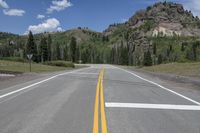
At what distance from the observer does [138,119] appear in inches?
325

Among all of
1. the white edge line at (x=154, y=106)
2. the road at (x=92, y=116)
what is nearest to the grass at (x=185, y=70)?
the white edge line at (x=154, y=106)

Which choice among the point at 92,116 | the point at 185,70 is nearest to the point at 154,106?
the point at 92,116

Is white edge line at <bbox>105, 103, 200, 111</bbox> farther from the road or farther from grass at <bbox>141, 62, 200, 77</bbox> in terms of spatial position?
grass at <bbox>141, 62, 200, 77</bbox>

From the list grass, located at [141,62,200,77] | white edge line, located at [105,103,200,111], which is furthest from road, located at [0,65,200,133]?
grass, located at [141,62,200,77]

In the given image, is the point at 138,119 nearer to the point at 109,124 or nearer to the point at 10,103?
the point at 109,124

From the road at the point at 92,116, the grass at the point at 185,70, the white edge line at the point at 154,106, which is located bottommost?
the grass at the point at 185,70

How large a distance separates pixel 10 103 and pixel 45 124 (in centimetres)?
384

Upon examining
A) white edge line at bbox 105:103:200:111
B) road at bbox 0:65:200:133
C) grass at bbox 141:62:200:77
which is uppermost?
road at bbox 0:65:200:133

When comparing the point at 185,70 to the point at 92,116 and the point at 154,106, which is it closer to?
the point at 154,106

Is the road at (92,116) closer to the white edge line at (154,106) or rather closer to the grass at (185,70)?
the white edge line at (154,106)

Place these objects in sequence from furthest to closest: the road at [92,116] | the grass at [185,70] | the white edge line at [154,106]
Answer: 1. the grass at [185,70]
2. the white edge line at [154,106]
3. the road at [92,116]

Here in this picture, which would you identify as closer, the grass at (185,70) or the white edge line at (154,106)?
the white edge line at (154,106)

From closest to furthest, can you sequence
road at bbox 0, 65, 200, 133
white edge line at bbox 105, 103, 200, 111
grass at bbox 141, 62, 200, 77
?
1. road at bbox 0, 65, 200, 133
2. white edge line at bbox 105, 103, 200, 111
3. grass at bbox 141, 62, 200, 77

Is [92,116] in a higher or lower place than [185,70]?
higher
